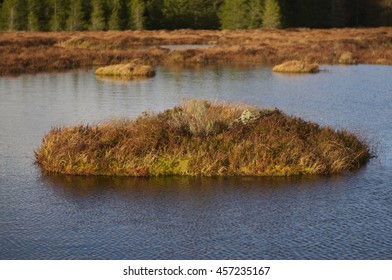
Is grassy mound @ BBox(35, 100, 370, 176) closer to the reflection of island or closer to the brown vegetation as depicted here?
the reflection of island

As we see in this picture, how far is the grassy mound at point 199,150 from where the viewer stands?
2042 centimetres

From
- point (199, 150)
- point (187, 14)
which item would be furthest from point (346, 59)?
point (187, 14)

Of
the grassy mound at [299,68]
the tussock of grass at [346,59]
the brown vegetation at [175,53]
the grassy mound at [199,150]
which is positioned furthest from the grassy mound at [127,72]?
the grassy mound at [199,150]

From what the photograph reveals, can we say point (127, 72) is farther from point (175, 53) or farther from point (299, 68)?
point (175, 53)

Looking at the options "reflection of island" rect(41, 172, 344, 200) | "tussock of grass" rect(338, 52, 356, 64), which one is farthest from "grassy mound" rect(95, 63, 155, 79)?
"reflection of island" rect(41, 172, 344, 200)

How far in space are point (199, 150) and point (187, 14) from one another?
10211cm

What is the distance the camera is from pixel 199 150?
811 inches

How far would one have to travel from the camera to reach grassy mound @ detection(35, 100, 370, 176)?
20.4 meters

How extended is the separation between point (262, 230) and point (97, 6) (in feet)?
321

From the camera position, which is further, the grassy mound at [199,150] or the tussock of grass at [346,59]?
the tussock of grass at [346,59]

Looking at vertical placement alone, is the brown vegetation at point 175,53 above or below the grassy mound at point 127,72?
above

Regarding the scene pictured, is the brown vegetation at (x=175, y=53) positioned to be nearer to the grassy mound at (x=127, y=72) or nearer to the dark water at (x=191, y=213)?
the grassy mound at (x=127, y=72)

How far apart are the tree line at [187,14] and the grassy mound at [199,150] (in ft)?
290

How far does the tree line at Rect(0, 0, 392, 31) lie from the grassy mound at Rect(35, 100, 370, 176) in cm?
8853
